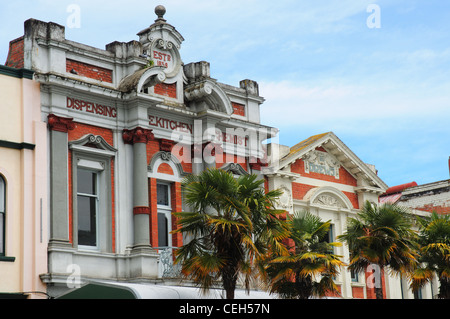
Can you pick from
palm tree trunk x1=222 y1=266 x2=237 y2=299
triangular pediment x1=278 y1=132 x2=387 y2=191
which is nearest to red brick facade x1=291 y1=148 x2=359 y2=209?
triangular pediment x1=278 y1=132 x2=387 y2=191

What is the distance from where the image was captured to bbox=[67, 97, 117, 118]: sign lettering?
24.1 m

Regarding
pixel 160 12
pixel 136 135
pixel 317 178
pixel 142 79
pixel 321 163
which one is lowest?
pixel 317 178

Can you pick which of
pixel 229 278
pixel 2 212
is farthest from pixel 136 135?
pixel 229 278

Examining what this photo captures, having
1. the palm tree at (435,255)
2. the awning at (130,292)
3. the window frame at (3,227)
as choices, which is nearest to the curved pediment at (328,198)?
the palm tree at (435,255)

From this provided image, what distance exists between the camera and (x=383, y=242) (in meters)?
24.0

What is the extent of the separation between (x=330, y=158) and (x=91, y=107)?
11.7 m

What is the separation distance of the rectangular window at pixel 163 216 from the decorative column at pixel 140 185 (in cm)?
130

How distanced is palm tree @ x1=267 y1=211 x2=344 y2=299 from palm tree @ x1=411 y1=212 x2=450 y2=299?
387cm

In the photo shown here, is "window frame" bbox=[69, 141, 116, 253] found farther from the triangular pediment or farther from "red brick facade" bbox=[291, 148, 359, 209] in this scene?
"red brick facade" bbox=[291, 148, 359, 209]

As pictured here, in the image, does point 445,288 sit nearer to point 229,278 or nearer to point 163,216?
point 163,216

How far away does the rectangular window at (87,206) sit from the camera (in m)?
24.0

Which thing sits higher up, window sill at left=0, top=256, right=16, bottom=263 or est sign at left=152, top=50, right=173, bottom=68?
est sign at left=152, top=50, right=173, bottom=68

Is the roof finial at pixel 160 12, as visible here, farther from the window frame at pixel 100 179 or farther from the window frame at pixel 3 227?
the window frame at pixel 3 227
